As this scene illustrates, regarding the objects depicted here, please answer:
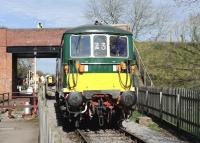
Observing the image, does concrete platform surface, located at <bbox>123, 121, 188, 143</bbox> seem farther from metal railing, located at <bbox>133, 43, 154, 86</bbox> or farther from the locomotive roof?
metal railing, located at <bbox>133, 43, 154, 86</bbox>

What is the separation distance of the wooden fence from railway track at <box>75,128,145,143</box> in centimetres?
179

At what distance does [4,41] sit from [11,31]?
3.61 ft

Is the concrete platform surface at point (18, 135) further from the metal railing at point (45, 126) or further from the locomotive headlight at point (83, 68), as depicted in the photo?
the locomotive headlight at point (83, 68)

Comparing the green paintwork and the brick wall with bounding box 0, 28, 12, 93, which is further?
the brick wall with bounding box 0, 28, 12, 93

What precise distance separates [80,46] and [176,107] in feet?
12.7

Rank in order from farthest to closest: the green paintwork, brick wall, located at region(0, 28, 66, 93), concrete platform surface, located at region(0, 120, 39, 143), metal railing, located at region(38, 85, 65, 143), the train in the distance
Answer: brick wall, located at region(0, 28, 66, 93)
the green paintwork
the train in the distance
concrete platform surface, located at region(0, 120, 39, 143)
metal railing, located at region(38, 85, 65, 143)

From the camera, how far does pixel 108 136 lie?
16234mm

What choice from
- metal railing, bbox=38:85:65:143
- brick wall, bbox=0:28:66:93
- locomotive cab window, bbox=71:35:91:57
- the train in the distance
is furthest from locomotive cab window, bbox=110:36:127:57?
brick wall, bbox=0:28:66:93

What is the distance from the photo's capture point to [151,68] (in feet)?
131

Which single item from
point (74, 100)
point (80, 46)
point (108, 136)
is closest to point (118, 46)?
point (80, 46)

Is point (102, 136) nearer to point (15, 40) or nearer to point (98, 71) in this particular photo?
point (98, 71)

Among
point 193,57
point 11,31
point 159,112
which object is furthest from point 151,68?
point 159,112

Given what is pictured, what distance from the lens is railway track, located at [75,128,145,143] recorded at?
49.6ft

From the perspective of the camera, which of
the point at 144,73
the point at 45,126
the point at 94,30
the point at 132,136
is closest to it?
the point at 45,126
